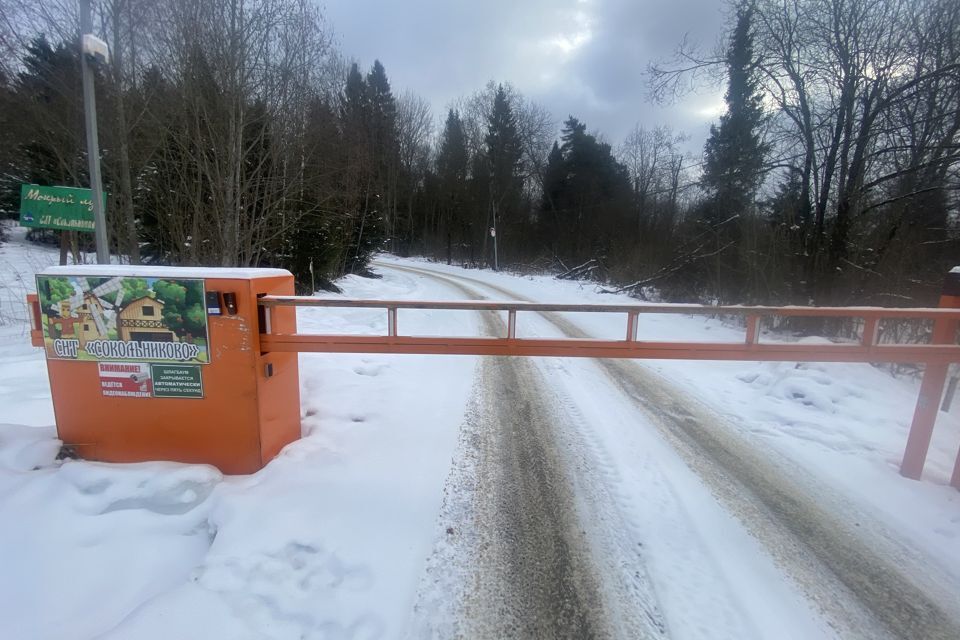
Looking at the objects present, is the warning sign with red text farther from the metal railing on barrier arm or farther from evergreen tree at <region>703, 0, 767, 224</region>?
evergreen tree at <region>703, 0, 767, 224</region>

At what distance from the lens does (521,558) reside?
2.79 m

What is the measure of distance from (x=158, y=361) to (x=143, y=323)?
0.97 ft

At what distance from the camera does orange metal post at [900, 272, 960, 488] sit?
3.67 meters

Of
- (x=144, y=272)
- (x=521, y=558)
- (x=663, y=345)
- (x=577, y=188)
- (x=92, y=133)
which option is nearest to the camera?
(x=521, y=558)

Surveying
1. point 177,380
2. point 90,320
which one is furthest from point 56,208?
→ point 177,380

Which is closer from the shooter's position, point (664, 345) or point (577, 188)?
point (664, 345)

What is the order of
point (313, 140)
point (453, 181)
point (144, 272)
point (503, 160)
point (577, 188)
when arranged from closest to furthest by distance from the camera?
point (144, 272)
point (313, 140)
point (503, 160)
point (577, 188)
point (453, 181)

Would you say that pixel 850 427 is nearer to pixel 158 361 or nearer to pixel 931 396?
pixel 931 396

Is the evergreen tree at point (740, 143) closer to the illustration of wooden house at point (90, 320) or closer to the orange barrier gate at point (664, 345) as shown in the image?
the orange barrier gate at point (664, 345)

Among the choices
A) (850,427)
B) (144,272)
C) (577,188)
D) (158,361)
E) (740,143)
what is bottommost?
(850,427)

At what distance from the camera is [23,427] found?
11.8 ft

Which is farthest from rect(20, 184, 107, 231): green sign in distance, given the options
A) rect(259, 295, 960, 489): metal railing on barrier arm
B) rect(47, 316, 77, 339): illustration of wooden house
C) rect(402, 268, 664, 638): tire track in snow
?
rect(402, 268, 664, 638): tire track in snow

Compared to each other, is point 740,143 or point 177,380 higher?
point 740,143

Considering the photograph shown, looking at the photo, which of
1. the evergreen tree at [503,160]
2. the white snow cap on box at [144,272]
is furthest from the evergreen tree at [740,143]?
the evergreen tree at [503,160]
